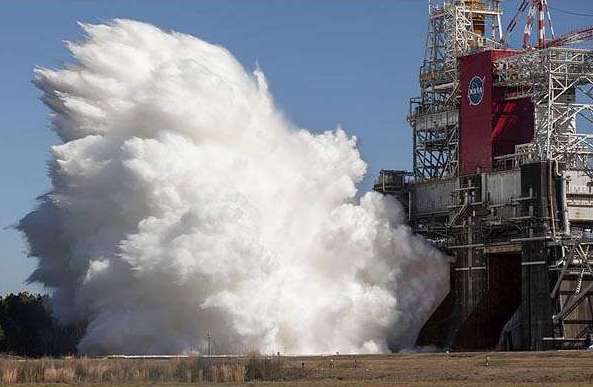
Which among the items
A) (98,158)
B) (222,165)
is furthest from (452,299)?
(98,158)

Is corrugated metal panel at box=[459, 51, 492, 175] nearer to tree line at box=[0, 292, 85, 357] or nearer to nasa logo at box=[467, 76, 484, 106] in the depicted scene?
nasa logo at box=[467, 76, 484, 106]

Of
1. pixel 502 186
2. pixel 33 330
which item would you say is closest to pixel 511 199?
pixel 502 186

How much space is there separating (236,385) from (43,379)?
12.9 meters

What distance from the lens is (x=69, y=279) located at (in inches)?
4631

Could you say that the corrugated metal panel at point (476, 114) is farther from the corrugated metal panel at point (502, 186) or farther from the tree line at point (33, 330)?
the tree line at point (33, 330)

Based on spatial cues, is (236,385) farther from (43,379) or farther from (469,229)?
(469,229)

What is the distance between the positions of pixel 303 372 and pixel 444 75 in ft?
159

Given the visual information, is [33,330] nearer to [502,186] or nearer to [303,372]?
[502,186]

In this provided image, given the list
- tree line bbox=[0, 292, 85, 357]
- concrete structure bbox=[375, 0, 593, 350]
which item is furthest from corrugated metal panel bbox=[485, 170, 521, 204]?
tree line bbox=[0, 292, 85, 357]

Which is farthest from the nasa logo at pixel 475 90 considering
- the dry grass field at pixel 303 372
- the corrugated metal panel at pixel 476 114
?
the dry grass field at pixel 303 372

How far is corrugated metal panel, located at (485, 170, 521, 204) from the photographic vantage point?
111 meters

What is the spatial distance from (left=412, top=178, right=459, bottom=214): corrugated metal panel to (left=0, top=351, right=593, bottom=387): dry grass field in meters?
29.6

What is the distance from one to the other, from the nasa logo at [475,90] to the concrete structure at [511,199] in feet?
0.42

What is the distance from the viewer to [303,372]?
3329 inches
